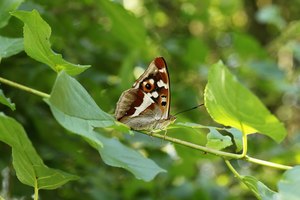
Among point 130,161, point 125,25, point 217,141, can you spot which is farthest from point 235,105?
point 125,25

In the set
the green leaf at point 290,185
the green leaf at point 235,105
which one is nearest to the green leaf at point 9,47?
the green leaf at point 235,105

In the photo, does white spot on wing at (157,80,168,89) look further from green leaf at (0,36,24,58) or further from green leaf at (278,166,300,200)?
green leaf at (278,166,300,200)

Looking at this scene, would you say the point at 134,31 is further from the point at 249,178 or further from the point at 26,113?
the point at 249,178

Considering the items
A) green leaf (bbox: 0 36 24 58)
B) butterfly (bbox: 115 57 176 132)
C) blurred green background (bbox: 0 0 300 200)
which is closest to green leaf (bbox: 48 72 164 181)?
butterfly (bbox: 115 57 176 132)

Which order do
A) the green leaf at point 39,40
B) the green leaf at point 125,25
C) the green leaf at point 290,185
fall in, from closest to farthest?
1. the green leaf at point 290,185
2. the green leaf at point 39,40
3. the green leaf at point 125,25

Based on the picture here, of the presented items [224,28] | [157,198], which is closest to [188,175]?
[157,198]

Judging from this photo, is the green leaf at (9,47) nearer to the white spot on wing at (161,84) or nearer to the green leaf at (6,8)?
the green leaf at (6,8)
